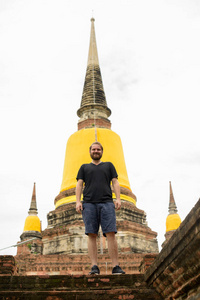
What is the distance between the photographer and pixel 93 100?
21.0m

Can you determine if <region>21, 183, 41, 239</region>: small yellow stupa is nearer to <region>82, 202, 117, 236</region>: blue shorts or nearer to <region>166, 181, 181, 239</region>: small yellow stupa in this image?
<region>166, 181, 181, 239</region>: small yellow stupa

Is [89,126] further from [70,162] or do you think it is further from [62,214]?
[62,214]

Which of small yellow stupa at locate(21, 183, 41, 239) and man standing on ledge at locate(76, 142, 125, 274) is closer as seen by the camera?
man standing on ledge at locate(76, 142, 125, 274)

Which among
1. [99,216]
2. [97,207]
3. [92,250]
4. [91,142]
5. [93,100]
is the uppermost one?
[93,100]

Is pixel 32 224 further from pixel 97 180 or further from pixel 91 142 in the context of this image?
pixel 97 180

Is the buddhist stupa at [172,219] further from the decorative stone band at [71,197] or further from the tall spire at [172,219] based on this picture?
the decorative stone band at [71,197]

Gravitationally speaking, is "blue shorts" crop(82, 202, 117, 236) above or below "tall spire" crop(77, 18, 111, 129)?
below

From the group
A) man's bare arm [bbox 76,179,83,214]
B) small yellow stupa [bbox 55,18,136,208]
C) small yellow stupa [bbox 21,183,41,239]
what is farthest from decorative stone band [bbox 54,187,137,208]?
man's bare arm [bbox 76,179,83,214]

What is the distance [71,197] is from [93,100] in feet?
20.5

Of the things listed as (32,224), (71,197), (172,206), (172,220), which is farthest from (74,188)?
(172,206)

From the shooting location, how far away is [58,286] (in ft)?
16.6

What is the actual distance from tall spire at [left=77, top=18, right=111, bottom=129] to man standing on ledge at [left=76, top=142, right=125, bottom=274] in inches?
567

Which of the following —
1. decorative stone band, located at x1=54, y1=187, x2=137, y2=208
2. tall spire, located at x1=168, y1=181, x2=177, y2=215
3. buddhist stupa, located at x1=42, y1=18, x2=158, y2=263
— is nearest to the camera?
buddhist stupa, located at x1=42, y1=18, x2=158, y2=263

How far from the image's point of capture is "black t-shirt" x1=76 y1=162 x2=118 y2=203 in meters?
5.45
